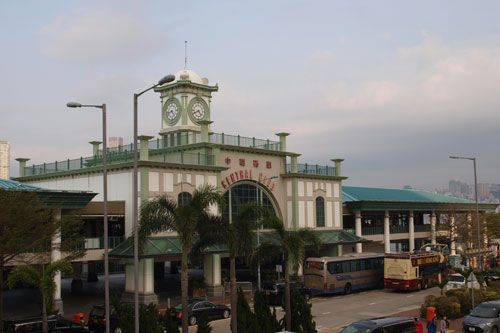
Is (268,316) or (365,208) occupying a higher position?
(365,208)

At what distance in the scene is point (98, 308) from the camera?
29.4m

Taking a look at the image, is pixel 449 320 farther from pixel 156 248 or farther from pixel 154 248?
pixel 154 248

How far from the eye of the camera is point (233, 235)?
2728 cm

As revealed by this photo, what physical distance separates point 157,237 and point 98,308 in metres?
10.7

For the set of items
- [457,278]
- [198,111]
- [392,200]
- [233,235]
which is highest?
[198,111]

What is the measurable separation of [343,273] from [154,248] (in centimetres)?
1538

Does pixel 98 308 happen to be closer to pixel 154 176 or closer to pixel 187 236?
pixel 187 236

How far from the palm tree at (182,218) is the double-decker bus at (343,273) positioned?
17746 mm

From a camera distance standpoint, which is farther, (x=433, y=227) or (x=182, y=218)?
(x=433, y=227)

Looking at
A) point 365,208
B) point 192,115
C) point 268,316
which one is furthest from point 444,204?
point 268,316

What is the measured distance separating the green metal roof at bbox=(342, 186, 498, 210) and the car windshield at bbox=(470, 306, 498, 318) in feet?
103

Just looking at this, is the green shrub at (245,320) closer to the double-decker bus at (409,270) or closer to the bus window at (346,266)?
the bus window at (346,266)

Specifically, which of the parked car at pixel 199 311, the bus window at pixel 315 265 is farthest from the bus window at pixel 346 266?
the parked car at pixel 199 311

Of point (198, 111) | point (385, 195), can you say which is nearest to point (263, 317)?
point (198, 111)
